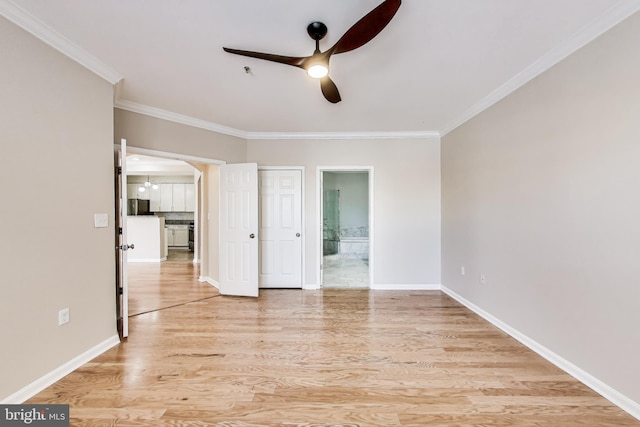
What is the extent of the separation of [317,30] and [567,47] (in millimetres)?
1949

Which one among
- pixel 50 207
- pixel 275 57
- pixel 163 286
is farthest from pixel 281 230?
pixel 275 57

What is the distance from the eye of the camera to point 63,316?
212 cm

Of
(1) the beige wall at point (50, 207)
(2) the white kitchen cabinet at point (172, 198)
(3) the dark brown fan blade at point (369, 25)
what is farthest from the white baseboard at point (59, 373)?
(2) the white kitchen cabinet at point (172, 198)

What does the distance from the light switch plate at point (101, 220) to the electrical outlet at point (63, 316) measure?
2.37 feet

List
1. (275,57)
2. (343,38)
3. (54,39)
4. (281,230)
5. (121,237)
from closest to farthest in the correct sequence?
(343,38) < (275,57) < (54,39) < (121,237) < (281,230)

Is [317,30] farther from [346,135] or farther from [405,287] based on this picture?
[405,287]

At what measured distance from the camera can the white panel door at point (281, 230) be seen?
452cm

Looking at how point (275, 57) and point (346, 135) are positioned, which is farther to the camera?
point (346, 135)

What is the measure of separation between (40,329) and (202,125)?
288cm

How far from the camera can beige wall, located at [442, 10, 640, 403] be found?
1.74 metres

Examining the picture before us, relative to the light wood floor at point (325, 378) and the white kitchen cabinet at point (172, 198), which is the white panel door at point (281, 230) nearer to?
the light wood floor at point (325, 378)

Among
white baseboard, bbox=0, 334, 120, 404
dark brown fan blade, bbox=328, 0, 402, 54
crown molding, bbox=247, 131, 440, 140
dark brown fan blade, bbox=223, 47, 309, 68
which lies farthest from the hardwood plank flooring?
dark brown fan blade, bbox=328, 0, 402, 54

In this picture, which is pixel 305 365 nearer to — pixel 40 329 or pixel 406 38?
pixel 40 329

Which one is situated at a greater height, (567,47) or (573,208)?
(567,47)
